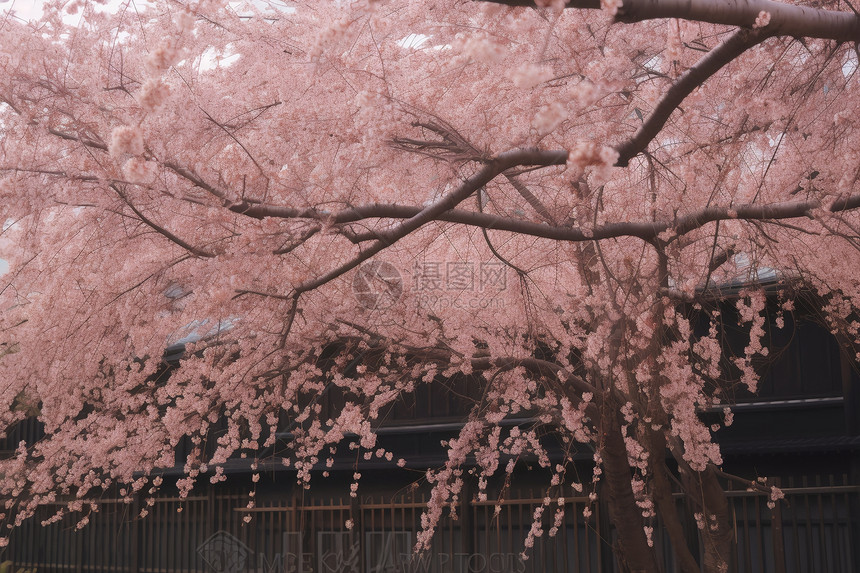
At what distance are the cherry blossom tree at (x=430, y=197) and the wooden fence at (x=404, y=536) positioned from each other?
781 mm

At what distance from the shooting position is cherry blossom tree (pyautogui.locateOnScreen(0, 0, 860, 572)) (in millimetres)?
4785

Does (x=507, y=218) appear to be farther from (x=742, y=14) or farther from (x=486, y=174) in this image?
(x=742, y=14)

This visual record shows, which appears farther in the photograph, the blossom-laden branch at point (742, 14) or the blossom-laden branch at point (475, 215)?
the blossom-laden branch at point (475, 215)

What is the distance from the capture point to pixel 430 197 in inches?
267

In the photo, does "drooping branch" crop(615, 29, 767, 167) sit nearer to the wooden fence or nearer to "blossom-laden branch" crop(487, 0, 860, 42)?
"blossom-laden branch" crop(487, 0, 860, 42)

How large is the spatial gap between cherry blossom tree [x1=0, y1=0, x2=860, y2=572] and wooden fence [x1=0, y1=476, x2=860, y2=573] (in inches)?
30.8

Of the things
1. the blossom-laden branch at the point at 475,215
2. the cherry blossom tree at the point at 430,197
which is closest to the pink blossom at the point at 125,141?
the cherry blossom tree at the point at 430,197

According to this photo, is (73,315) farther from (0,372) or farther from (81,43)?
(81,43)

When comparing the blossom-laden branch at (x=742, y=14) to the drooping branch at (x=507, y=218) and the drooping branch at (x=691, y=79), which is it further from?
the drooping branch at (x=507, y=218)

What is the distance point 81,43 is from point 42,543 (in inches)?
471

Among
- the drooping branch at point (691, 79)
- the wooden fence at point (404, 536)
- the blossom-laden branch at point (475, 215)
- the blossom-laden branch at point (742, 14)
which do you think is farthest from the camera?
the wooden fence at point (404, 536)

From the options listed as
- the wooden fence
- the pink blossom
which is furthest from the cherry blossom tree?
the wooden fence

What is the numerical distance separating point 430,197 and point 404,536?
483cm

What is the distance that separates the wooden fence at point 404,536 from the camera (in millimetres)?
7746
